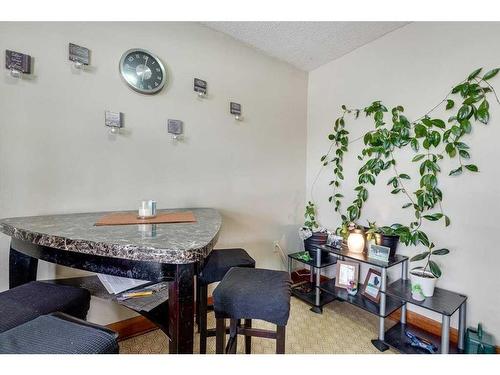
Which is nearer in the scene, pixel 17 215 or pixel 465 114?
pixel 17 215

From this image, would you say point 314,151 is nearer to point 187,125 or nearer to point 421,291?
point 187,125

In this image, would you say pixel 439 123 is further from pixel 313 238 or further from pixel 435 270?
pixel 313 238

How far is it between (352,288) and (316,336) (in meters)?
0.50

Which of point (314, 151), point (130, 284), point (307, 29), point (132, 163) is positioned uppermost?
point (307, 29)

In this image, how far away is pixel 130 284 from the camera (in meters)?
1.14

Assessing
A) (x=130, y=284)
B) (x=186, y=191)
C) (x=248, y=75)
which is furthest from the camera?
(x=248, y=75)

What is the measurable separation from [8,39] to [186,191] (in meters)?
1.35

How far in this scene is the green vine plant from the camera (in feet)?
5.27

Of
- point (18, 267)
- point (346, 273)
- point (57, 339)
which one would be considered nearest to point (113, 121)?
point (18, 267)

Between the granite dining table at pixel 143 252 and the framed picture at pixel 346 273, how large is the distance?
4.91ft

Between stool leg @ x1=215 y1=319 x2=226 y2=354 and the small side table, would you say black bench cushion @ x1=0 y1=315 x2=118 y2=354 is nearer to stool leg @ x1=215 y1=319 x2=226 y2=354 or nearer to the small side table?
stool leg @ x1=215 y1=319 x2=226 y2=354

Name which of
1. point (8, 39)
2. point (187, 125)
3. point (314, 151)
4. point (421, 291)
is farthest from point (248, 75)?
point (421, 291)

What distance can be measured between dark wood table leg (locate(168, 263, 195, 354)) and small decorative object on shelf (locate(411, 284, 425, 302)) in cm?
154

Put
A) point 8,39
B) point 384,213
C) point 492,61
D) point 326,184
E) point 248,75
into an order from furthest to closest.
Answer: point 326,184 < point 248,75 < point 384,213 < point 492,61 < point 8,39
